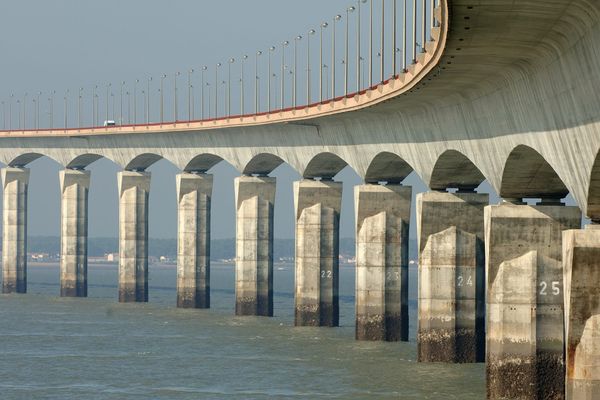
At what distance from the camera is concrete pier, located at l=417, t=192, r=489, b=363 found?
60.8 metres

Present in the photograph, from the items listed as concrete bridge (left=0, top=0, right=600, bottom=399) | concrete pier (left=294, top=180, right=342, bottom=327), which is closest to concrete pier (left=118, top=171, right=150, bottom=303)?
concrete bridge (left=0, top=0, right=600, bottom=399)

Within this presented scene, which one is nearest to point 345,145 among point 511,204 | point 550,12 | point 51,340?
point 51,340

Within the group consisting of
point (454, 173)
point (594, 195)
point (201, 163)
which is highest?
point (201, 163)

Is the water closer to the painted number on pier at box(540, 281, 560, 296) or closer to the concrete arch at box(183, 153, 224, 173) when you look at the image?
the painted number on pier at box(540, 281, 560, 296)

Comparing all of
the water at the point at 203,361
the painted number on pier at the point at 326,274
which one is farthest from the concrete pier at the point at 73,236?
the painted number on pier at the point at 326,274

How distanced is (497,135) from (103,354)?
79.4 feet

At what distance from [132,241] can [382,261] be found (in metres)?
35.2

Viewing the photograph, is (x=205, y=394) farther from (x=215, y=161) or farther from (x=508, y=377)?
(x=215, y=161)

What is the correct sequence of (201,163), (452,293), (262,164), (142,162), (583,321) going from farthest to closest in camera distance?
(142,162), (201,163), (262,164), (452,293), (583,321)

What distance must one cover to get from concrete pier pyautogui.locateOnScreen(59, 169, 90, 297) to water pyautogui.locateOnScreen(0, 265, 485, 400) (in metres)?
16.0

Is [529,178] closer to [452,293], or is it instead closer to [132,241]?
[452,293]

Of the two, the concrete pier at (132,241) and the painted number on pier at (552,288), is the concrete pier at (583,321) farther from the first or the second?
the concrete pier at (132,241)

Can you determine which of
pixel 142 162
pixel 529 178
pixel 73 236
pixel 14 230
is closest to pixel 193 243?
pixel 142 162

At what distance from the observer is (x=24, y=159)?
119m
